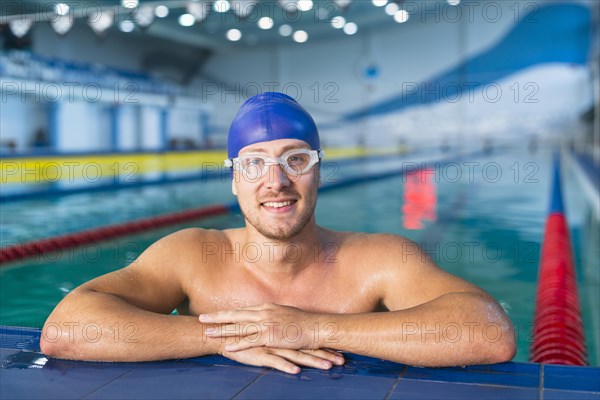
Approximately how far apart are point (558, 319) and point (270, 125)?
160cm

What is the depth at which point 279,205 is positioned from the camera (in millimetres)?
1870

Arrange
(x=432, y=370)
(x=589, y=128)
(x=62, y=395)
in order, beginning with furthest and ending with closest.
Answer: (x=589, y=128) → (x=432, y=370) → (x=62, y=395)

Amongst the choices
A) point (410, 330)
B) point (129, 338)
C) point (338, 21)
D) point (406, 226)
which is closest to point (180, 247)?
point (129, 338)

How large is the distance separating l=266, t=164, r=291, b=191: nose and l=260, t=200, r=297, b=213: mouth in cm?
5

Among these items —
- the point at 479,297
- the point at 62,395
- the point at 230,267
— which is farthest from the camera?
the point at 230,267

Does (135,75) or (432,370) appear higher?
(135,75)

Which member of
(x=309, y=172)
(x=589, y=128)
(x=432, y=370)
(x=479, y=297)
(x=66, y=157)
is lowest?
(x=432, y=370)

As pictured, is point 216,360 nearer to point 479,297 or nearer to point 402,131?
point 479,297

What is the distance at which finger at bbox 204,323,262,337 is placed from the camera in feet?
5.60

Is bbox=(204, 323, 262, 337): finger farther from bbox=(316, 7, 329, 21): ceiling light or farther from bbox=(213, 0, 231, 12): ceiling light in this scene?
bbox=(316, 7, 329, 21): ceiling light

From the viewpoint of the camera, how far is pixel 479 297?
179cm

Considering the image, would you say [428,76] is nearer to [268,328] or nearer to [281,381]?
[268,328]

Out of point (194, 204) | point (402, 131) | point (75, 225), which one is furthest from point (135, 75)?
point (75, 225)

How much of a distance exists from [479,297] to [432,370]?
268 mm
